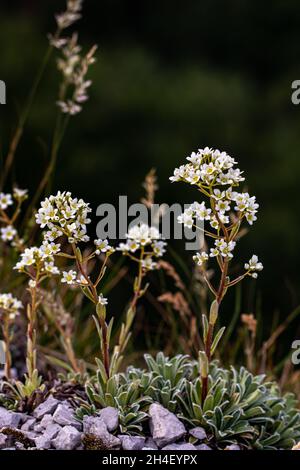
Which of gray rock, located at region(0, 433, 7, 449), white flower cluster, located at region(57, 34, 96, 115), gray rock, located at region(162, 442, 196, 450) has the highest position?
white flower cluster, located at region(57, 34, 96, 115)

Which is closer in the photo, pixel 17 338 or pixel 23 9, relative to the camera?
pixel 17 338

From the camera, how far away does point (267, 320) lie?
234 inches

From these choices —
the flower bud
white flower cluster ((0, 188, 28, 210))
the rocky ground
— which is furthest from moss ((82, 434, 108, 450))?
white flower cluster ((0, 188, 28, 210))

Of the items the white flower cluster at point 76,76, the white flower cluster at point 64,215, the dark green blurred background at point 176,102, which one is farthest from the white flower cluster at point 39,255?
the dark green blurred background at point 176,102

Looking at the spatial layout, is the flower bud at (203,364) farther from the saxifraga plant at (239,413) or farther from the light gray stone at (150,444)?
the light gray stone at (150,444)

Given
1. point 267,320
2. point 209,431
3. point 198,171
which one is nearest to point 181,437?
point 209,431

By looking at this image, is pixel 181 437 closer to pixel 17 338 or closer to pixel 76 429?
pixel 76 429

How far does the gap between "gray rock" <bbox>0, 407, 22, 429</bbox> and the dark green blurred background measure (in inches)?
148

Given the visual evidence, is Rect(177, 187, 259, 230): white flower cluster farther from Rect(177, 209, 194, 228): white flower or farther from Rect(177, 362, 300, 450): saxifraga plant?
Rect(177, 362, 300, 450): saxifraga plant

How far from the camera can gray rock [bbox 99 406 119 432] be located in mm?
1993

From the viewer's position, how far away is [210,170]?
1.94 m

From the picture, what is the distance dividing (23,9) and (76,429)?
7.94 m

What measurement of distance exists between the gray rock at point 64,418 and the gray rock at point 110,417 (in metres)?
0.07

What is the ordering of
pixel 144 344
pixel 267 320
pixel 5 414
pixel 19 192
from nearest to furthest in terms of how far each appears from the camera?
pixel 5 414
pixel 19 192
pixel 144 344
pixel 267 320
